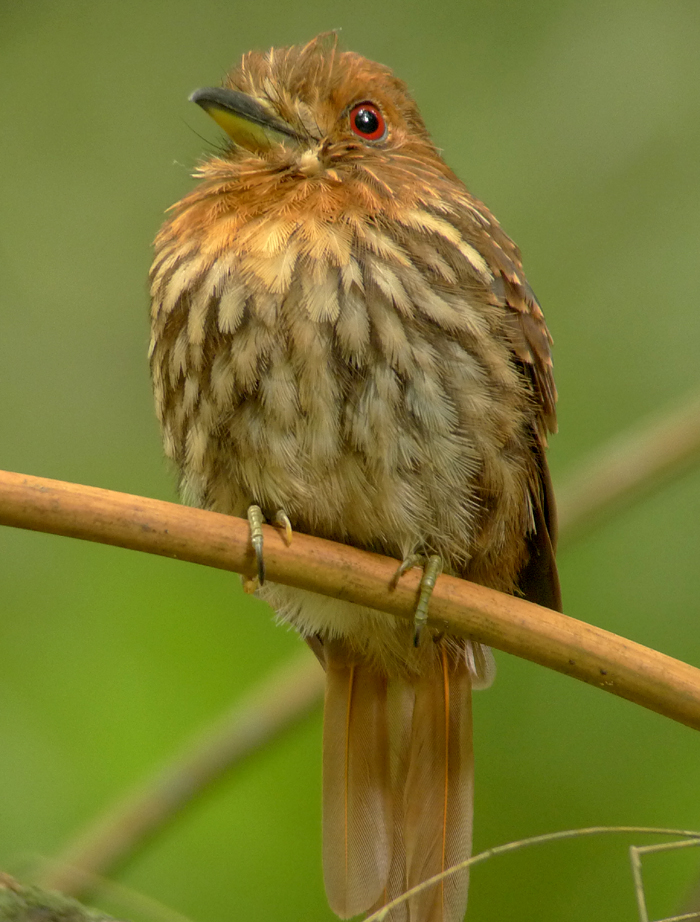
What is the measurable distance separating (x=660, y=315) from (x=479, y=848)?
178cm

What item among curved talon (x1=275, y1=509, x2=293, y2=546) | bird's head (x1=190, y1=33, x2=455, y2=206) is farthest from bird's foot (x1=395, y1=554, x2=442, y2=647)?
bird's head (x1=190, y1=33, x2=455, y2=206)

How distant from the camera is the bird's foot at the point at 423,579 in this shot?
1572 mm

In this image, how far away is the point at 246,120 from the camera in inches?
75.4

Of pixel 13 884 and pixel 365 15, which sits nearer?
pixel 13 884

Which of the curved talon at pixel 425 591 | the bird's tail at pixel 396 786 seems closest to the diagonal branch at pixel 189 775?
the bird's tail at pixel 396 786

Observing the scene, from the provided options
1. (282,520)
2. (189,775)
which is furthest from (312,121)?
(189,775)

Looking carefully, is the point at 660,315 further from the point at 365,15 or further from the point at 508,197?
the point at 365,15

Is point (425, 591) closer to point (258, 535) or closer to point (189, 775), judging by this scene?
point (258, 535)

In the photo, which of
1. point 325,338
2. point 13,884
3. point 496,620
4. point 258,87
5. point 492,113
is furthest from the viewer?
point 492,113

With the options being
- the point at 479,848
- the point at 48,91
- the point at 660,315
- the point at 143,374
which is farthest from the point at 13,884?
the point at 48,91

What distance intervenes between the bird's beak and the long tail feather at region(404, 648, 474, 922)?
3.25 ft

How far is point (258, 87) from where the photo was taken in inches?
78.3

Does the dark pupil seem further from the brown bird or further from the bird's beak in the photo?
the bird's beak

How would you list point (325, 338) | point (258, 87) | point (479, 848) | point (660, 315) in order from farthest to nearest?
point (660, 315)
point (479, 848)
point (258, 87)
point (325, 338)
